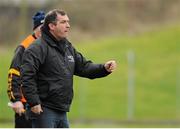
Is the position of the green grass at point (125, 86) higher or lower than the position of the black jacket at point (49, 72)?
higher

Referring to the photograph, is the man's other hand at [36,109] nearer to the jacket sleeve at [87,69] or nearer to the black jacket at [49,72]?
the black jacket at [49,72]

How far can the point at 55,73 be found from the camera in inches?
389

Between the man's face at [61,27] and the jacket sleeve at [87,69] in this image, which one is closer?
the man's face at [61,27]

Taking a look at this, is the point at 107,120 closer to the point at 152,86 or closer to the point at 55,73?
the point at 152,86

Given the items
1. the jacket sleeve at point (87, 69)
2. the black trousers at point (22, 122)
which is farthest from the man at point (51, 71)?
the black trousers at point (22, 122)

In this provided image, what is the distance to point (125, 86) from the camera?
35.0m

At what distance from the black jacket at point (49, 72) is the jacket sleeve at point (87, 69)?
12.3 inches

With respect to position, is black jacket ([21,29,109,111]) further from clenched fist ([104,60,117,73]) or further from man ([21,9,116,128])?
clenched fist ([104,60,117,73])

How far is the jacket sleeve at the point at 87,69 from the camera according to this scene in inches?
408

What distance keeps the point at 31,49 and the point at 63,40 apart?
445 millimetres

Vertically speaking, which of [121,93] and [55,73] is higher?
[121,93]

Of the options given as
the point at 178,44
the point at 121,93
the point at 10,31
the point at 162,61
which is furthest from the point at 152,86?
the point at 10,31

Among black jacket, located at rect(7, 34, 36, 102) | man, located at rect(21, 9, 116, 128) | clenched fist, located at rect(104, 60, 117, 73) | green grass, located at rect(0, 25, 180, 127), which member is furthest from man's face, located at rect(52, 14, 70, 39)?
green grass, located at rect(0, 25, 180, 127)

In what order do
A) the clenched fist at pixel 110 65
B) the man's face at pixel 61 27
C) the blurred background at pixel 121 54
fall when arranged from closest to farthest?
the man's face at pixel 61 27 < the clenched fist at pixel 110 65 < the blurred background at pixel 121 54
